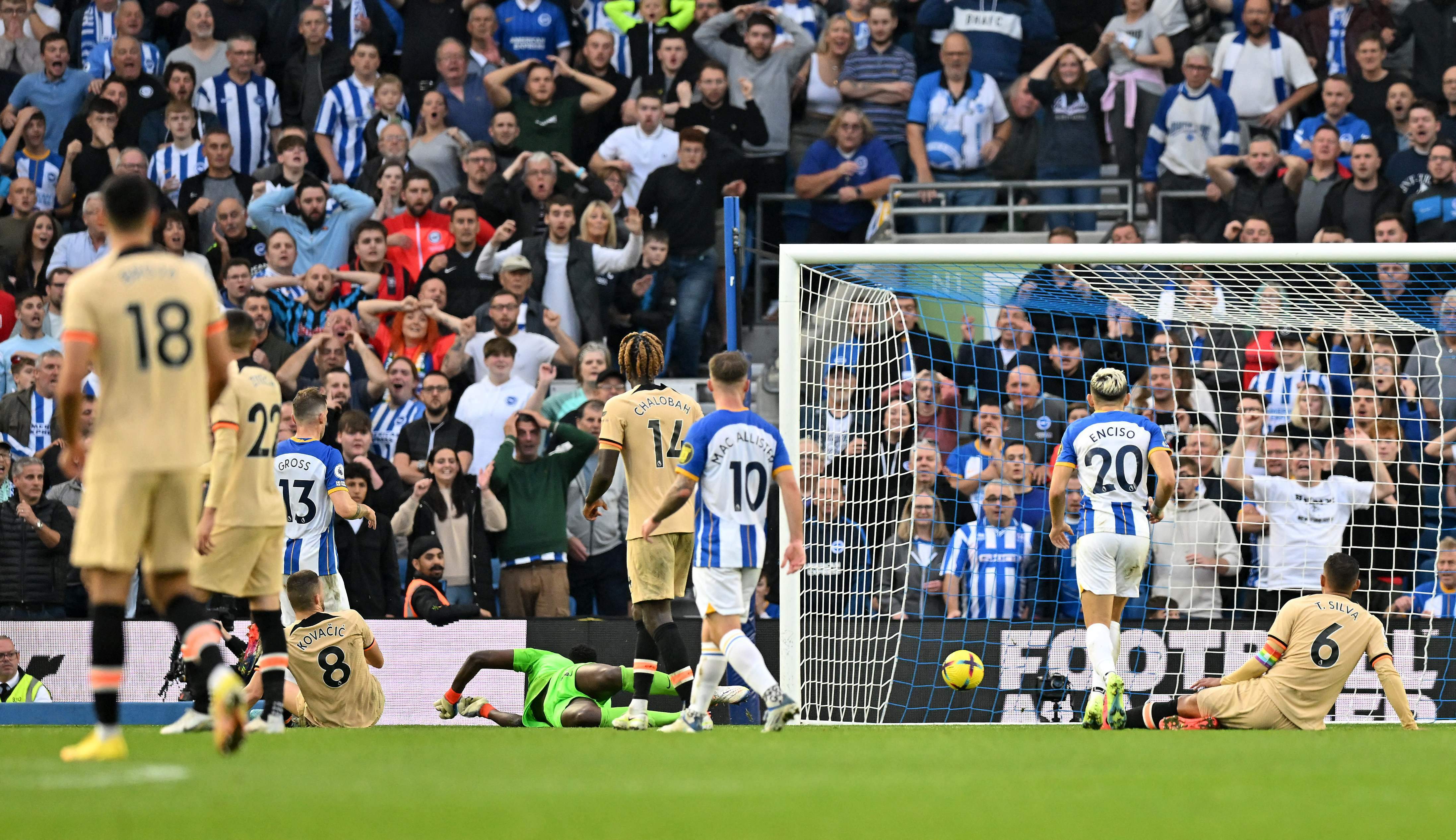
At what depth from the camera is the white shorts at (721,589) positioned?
915 cm

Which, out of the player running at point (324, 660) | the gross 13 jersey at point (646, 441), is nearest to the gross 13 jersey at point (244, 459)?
the gross 13 jersey at point (646, 441)

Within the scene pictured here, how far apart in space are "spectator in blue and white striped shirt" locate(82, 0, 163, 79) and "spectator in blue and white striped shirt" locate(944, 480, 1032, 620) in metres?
11.1

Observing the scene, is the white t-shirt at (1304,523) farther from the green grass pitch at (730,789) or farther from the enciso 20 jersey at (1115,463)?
the green grass pitch at (730,789)

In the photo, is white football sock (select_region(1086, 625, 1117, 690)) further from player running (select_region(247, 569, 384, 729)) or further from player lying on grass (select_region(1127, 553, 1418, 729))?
player running (select_region(247, 569, 384, 729))

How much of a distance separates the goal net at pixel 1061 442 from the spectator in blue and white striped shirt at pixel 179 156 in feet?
24.5

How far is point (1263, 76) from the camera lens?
1738cm

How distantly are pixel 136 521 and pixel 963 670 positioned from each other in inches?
257

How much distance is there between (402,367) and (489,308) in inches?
40.6

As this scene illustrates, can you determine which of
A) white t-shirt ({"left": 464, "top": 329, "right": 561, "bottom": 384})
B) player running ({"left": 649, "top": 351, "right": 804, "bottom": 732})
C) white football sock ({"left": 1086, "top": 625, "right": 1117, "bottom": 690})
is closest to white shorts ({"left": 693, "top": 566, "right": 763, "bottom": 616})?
player running ({"left": 649, "top": 351, "right": 804, "bottom": 732})

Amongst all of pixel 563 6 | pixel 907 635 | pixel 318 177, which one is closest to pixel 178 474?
pixel 907 635

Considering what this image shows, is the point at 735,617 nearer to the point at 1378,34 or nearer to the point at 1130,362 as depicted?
the point at 1130,362

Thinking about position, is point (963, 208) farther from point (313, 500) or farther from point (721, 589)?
point (721, 589)

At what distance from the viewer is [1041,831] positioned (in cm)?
504

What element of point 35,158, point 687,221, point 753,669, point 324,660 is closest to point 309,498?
point 324,660
